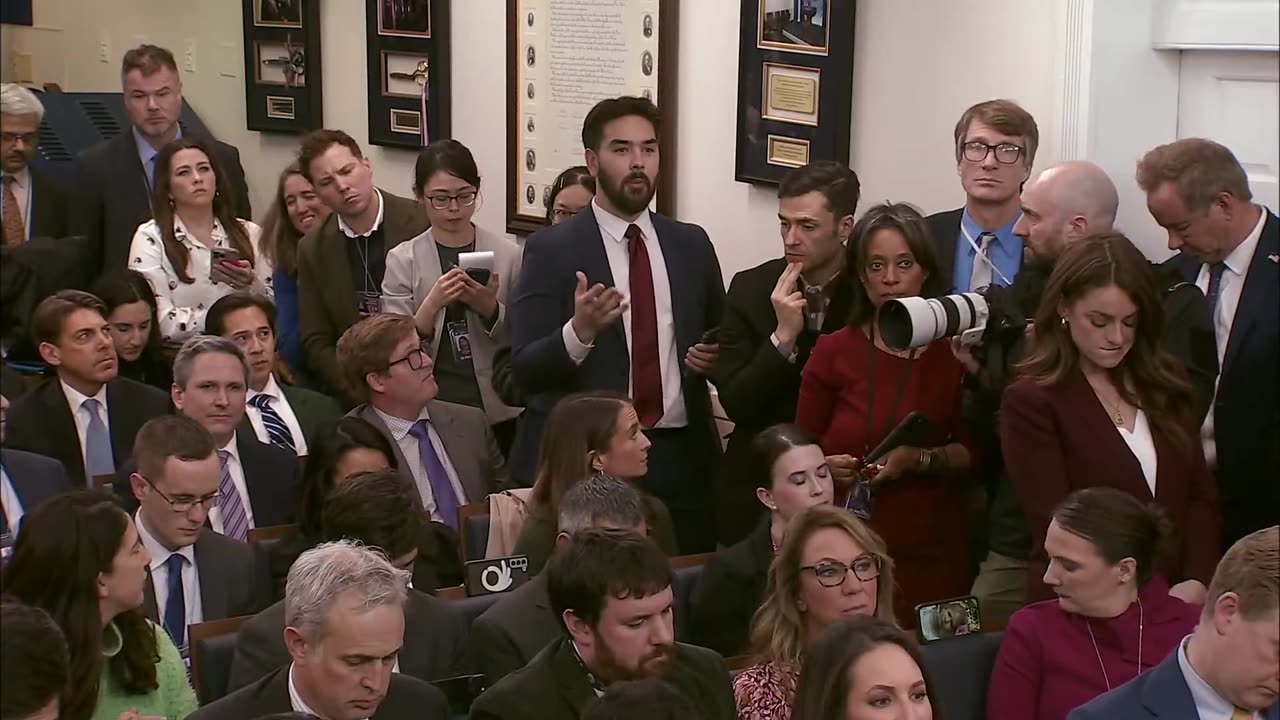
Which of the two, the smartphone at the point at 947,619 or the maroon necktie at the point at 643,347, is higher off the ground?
the maroon necktie at the point at 643,347

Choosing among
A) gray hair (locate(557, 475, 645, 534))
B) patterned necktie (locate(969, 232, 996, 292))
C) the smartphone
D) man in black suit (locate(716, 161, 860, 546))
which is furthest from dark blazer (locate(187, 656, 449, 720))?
patterned necktie (locate(969, 232, 996, 292))

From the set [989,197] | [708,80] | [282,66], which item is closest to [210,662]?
[989,197]

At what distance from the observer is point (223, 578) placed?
12.5 ft

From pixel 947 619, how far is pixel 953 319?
71 cm

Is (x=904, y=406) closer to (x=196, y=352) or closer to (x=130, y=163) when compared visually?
(x=196, y=352)

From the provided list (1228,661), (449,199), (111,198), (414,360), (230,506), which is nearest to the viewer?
(1228,661)

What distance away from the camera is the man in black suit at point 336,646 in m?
2.83

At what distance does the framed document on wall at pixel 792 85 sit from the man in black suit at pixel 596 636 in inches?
91.9

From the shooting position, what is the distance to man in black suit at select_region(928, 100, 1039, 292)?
4.09 meters

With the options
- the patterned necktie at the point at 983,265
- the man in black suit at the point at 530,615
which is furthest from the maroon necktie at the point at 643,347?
the man in black suit at the point at 530,615

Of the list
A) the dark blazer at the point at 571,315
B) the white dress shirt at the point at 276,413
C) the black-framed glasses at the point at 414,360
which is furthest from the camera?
the white dress shirt at the point at 276,413

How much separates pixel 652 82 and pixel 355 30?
1851mm

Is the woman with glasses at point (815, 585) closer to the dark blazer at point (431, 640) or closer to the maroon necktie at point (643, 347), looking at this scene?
the dark blazer at point (431, 640)

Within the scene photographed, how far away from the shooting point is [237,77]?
7.27 meters
